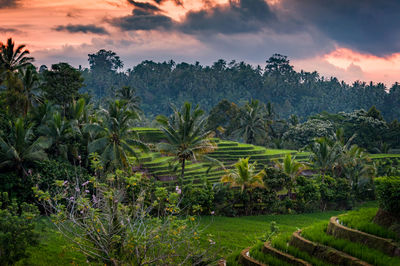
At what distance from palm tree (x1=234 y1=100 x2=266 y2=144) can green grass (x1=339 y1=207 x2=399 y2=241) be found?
3220cm

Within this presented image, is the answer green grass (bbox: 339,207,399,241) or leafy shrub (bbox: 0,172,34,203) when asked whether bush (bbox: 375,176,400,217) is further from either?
leafy shrub (bbox: 0,172,34,203)

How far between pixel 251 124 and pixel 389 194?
33846mm

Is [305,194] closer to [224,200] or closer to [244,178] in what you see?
[244,178]

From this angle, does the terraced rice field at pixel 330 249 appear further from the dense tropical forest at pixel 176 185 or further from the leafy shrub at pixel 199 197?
the leafy shrub at pixel 199 197

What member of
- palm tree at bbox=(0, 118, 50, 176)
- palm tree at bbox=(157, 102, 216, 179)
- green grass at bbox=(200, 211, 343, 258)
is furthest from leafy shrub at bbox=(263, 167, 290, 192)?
palm tree at bbox=(0, 118, 50, 176)

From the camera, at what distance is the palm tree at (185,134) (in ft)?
60.4

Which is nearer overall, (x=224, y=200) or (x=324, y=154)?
(x=224, y=200)

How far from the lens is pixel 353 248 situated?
16.8 ft

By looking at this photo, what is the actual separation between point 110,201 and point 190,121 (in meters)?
12.2

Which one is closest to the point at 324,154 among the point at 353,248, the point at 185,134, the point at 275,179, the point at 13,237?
the point at 275,179

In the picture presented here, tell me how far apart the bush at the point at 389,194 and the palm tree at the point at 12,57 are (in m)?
23.5

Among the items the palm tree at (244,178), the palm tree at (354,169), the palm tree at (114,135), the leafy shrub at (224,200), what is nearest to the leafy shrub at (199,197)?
the leafy shrub at (224,200)

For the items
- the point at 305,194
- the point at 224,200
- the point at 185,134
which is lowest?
the point at 224,200

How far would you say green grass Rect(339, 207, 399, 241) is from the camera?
5297 millimetres
